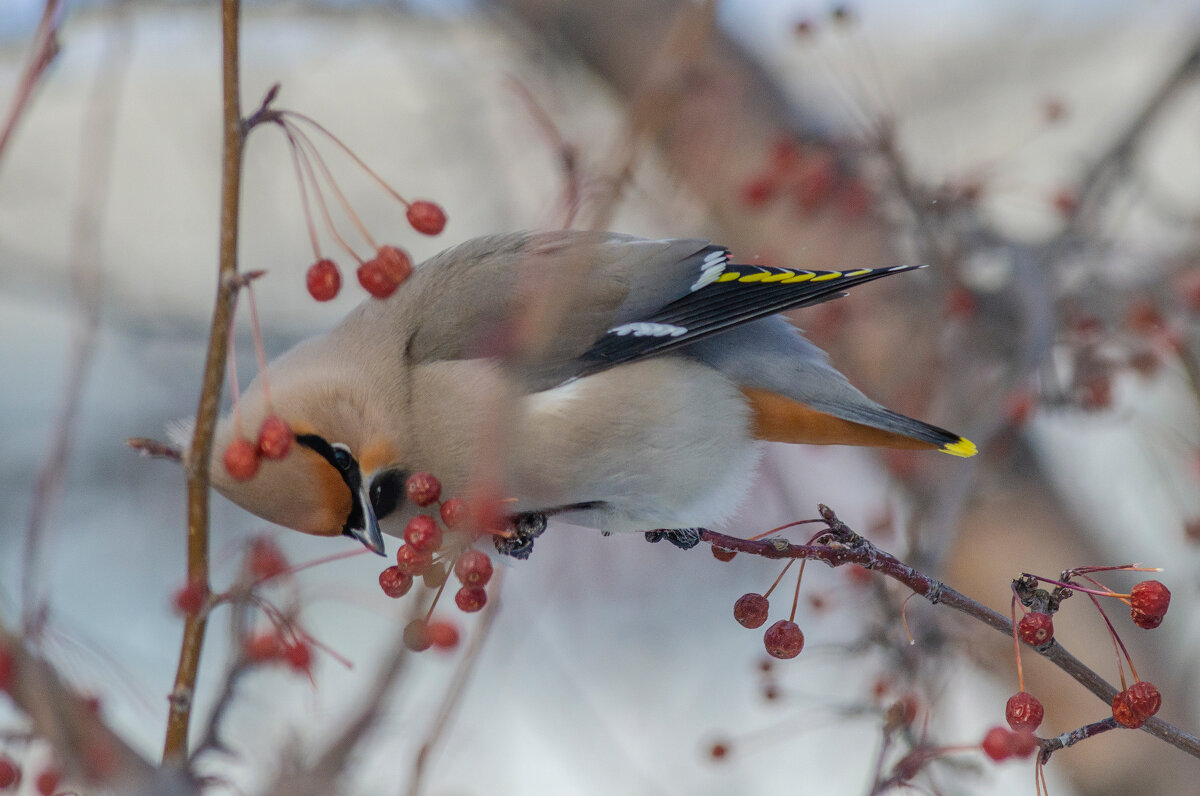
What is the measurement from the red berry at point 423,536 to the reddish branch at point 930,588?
51 cm

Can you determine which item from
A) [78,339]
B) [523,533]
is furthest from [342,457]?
[78,339]

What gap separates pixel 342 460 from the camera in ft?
7.74

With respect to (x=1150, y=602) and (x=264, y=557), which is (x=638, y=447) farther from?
(x=1150, y=602)

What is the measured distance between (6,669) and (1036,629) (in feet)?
4.04

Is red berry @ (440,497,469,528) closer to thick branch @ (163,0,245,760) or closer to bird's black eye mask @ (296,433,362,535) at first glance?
bird's black eye mask @ (296,433,362,535)

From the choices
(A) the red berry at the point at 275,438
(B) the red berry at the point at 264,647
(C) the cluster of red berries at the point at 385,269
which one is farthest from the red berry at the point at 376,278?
(B) the red berry at the point at 264,647

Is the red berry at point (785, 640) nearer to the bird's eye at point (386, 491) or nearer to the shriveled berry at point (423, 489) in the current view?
the shriveled berry at point (423, 489)

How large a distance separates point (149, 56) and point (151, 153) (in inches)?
37.8

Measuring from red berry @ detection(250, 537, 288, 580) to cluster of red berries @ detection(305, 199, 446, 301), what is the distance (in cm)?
51

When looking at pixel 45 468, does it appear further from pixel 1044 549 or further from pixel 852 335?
pixel 1044 549

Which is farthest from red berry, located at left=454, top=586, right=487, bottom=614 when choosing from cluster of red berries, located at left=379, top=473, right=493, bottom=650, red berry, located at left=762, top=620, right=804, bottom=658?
red berry, located at left=762, top=620, right=804, bottom=658

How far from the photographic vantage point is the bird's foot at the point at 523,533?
239cm

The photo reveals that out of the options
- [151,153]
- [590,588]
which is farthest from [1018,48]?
[151,153]

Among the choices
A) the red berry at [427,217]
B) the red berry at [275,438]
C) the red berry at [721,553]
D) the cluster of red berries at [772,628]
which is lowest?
the red berry at [275,438]
